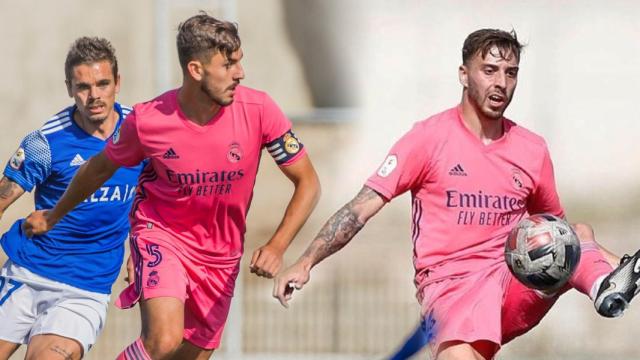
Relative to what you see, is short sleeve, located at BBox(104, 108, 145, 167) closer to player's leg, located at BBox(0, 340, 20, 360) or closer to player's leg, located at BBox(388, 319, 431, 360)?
player's leg, located at BBox(0, 340, 20, 360)

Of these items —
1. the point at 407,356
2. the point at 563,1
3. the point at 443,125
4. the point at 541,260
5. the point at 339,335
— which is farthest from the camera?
the point at 563,1

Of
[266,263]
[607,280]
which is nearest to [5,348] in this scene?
[266,263]

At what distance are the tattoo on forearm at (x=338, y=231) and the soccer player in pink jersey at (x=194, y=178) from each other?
26 cm

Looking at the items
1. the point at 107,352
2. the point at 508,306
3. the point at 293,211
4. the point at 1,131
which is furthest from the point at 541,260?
the point at 1,131

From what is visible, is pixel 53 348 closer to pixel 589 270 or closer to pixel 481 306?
pixel 481 306

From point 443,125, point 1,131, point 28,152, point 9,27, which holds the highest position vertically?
point 443,125

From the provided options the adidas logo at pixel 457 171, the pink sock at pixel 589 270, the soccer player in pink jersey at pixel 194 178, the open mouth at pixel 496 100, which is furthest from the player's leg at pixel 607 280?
the soccer player in pink jersey at pixel 194 178

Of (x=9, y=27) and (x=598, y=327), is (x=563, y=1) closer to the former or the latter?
(x=598, y=327)

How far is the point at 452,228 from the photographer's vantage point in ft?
22.0

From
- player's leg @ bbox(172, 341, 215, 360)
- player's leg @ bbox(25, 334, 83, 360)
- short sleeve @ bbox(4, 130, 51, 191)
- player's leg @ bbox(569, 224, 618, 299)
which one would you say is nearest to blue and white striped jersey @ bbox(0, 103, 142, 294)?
short sleeve @ bbox(4, 130, 51, 191)

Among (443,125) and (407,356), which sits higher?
(443,125)

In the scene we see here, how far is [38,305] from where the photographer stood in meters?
7.77

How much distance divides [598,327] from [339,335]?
2.08 m

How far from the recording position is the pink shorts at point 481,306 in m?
6.52
